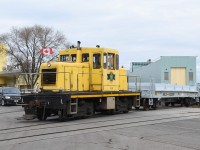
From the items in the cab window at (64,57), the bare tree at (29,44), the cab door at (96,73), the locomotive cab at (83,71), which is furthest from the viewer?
the bare tree at (29,44)

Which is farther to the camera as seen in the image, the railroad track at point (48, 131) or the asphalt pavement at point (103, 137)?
the railroad track at point (48, 131)

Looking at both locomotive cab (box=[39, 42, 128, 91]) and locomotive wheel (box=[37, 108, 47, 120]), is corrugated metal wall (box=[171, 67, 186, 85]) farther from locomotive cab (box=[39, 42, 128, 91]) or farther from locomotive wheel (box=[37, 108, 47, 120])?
locomotive wheel (box=[37, 108, 47, 120])

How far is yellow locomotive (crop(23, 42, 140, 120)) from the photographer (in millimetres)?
17188

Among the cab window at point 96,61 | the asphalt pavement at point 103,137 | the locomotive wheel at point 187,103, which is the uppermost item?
the cab window at point 96,61

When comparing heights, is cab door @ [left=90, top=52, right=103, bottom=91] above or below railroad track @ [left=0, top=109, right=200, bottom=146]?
above

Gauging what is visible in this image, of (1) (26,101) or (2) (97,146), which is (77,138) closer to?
(2) (97,146)

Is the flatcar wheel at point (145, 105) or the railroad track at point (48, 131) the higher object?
the flatcar wheel at point (145, 105)

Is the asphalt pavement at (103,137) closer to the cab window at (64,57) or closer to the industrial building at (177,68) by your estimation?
the cab window at (64,57)

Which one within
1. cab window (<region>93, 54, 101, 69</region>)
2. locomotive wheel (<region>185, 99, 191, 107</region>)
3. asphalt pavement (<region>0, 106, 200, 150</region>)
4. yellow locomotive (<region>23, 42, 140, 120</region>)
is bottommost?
asphalt pavement (<region>0, 106, 200, 150</region>)

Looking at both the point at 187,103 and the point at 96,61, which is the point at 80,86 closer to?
the point at 96,61

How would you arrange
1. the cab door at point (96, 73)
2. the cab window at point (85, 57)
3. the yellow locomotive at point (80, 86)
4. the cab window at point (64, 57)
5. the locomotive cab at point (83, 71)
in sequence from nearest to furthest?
the yellow locomotive at point (80, 86) → the locomotive cab at point (83, 71) → the cab door at point (96, 73) → the cab window at point (85, 57) → the cab window at point (64, 57)

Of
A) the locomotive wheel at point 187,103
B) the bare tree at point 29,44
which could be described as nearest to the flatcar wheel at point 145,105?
the locomotive wheel at point 187,103

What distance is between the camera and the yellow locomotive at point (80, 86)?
1719 centimetres

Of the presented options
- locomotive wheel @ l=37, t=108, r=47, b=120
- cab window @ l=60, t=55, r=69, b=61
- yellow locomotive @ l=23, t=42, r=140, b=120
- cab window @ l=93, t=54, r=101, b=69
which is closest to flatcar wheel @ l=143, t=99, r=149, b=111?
yellow locomotive @ l=23, t=42, r=140, b=120
